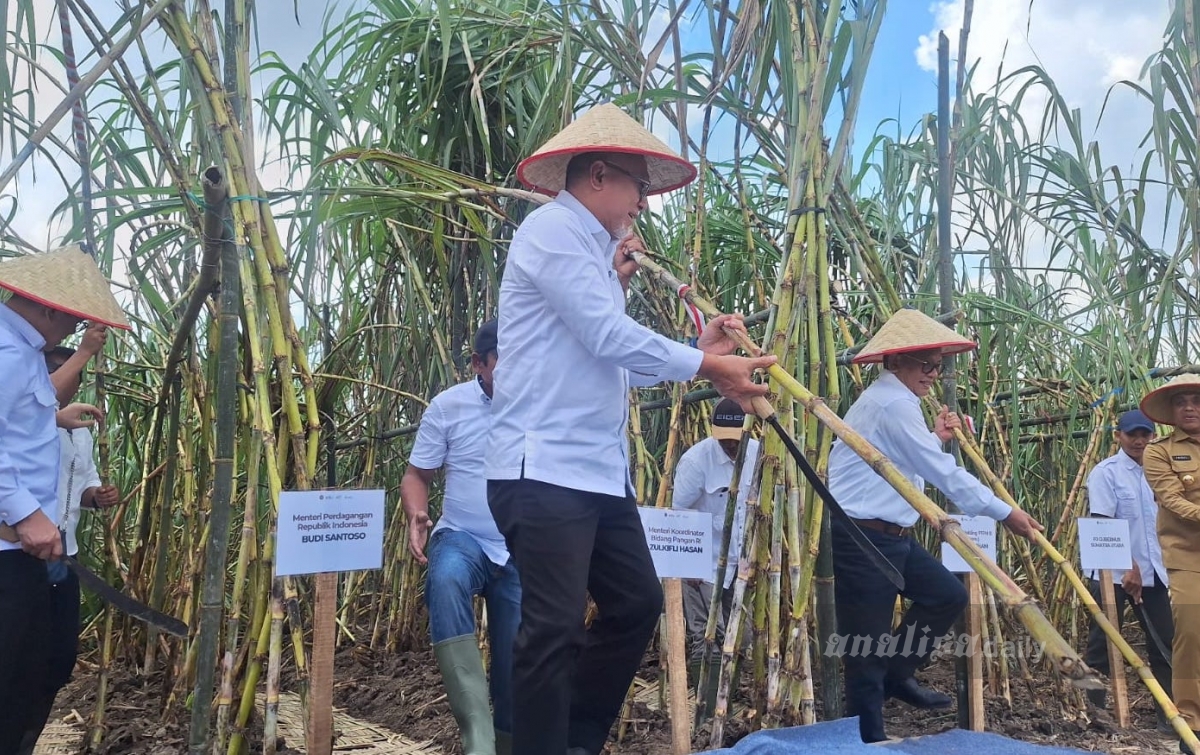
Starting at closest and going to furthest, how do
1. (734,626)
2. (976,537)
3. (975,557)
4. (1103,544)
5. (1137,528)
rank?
1. (975,557)
2. (734,626)
3. (976,537)
4. (1103,544)
5. (1137,528)

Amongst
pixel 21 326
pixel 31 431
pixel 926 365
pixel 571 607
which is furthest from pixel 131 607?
pixel 926 365

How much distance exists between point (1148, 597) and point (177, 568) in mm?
3663

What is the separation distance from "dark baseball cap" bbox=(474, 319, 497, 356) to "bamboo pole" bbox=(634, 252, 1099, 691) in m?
1.00

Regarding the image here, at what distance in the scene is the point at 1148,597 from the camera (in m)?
3.96

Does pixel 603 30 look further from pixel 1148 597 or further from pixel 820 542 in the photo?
pixel 1148 597

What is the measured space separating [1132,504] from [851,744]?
Answer: 2.27 m

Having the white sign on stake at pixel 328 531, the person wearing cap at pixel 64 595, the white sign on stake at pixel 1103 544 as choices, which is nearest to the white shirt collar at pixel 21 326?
the person wearing cap at pixel 64 595

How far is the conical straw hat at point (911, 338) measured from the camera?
2738 millimetres

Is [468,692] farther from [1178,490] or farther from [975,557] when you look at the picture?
[1178,490]

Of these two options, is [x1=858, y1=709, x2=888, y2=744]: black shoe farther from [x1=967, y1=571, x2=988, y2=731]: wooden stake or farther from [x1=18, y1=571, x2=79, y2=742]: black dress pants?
[x1=18, y1=571, x2=79, y2=742]: black dress pants

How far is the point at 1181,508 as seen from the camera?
338 cm

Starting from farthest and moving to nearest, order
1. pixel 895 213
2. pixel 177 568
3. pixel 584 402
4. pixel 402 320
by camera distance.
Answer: pixel 402 320
pixel 895 213
pixel 177 568
pixel 584 402

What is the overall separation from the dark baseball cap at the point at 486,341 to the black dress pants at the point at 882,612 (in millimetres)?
1154

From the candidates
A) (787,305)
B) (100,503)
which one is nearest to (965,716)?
(787,305)
